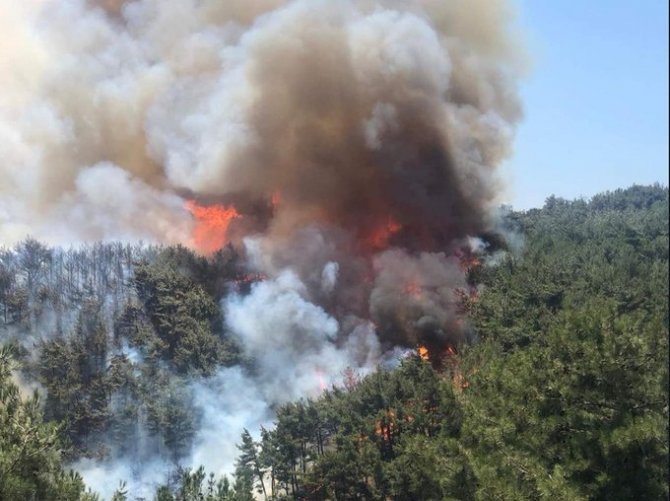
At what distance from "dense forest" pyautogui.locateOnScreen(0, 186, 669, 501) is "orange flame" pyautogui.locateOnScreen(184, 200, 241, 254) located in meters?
5.26

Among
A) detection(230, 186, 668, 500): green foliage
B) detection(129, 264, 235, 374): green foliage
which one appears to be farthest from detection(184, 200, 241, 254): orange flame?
detection(230, 186, 668, 500): green foliage

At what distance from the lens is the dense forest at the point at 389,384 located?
47.8ft

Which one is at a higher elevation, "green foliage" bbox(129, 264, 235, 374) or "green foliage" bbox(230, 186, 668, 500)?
"green foliage" bbox(129, 264, 235, 374)

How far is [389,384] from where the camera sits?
32344 millimetres

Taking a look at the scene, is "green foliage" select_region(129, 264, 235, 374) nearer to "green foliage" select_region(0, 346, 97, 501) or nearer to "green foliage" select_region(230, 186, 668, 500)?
"green foliage" select_region(230, 186, 668, 500)

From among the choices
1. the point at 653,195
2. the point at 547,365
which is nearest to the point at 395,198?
the point at 653,195

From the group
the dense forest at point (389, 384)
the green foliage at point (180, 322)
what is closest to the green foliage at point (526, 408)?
the dense forest at point (389, 384)

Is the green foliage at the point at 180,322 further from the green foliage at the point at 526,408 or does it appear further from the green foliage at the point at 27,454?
the green foliage at the point at 27,454

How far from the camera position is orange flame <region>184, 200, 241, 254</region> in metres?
60.1

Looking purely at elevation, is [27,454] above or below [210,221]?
below

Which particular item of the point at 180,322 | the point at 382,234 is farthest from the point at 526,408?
the point at 382,234

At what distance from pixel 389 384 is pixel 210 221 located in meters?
33.4

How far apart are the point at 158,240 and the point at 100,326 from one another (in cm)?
1196

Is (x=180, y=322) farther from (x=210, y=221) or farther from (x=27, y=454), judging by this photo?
(x=27, y=454)
